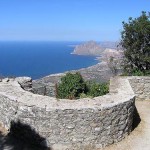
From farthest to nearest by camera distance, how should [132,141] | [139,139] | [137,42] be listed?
[137,42] → [139,139] → [132,141]

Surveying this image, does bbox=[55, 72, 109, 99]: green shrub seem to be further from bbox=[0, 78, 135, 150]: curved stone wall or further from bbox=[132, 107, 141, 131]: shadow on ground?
bbox=[0, 78, 135, 150]: curved stone wall

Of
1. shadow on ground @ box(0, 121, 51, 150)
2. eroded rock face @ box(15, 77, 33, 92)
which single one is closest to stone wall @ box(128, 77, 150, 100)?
eroded rock face @ box(15, 77, 33, 92)

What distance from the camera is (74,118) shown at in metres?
11.2

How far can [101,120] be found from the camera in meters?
11.5

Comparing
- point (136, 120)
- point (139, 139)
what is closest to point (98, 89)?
point (136, 120)

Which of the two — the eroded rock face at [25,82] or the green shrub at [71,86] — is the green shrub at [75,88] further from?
the eroded rock face at [25,82]

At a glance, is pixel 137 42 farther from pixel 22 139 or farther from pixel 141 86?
pixel 22 139

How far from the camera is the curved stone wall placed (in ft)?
36.7

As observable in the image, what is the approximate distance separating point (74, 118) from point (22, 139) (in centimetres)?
242

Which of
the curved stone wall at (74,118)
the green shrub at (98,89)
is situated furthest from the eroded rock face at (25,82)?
the curved stone wall at (74,118)

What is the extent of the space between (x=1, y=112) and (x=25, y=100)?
1808 millimetres

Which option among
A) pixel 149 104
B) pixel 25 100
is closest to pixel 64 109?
pixel 25 100

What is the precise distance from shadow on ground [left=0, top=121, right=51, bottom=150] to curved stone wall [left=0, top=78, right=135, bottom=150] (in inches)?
9.1


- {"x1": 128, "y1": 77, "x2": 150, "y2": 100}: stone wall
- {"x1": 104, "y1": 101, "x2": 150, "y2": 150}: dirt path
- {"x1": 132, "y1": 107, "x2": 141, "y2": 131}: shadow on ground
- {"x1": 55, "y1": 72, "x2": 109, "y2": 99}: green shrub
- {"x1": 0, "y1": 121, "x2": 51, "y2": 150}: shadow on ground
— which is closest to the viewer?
{"x1": 0, "y1": 121, "x2": 51, "y2": 150}: shadow on ground
